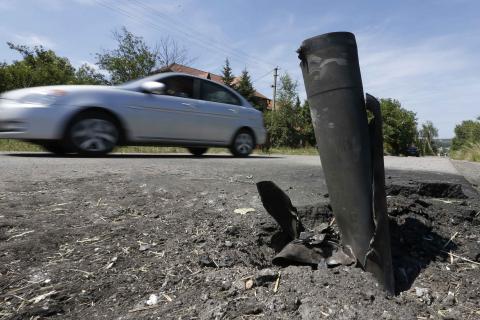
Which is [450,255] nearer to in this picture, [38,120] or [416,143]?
[38,120]

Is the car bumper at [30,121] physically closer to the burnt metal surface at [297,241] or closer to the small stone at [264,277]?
the burnt metal surface at [297,241]

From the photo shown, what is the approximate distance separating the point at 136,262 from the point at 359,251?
33.9 inches

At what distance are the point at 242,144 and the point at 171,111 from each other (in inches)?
76.5

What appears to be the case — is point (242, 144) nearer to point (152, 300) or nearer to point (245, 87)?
point (152, 300)

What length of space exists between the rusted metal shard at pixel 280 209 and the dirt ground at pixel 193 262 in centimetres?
10

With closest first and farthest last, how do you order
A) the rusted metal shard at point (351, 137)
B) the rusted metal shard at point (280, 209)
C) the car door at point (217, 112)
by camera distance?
the rusted metal shard at point (351, 137), the rusted metal shard at point (280, 209), the car door at point (217, 112)

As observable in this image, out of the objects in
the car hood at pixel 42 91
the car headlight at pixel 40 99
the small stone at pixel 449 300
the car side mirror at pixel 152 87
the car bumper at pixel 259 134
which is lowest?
the small stone at pixel 449 300

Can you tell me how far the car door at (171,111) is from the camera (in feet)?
20.7

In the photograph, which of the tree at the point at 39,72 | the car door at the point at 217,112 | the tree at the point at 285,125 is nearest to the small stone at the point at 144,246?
the car door at the point at 217,112

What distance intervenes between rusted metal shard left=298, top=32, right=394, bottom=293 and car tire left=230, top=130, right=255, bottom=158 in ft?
20.9

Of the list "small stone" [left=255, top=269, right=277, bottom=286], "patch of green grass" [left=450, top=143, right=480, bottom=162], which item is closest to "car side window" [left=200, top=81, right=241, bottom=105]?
"small stone" [left=255, top=269, right=277, bottom=286]

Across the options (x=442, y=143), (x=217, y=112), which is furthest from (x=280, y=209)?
(x=442, y=143)

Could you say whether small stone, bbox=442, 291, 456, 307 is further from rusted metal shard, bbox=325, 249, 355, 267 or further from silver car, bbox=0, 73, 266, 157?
silver car, bbox=0, 73, 266, 157

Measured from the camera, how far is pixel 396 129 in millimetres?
50938
